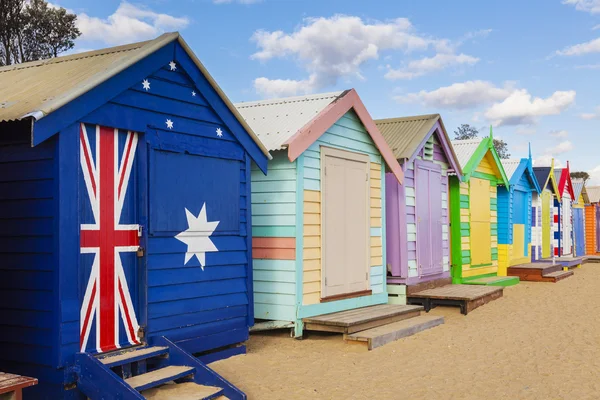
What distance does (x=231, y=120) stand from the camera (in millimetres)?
7691

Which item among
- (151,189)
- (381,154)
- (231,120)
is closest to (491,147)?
(381,154)

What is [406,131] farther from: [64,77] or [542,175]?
[542,175]

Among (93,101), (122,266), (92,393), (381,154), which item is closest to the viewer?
(92,393)

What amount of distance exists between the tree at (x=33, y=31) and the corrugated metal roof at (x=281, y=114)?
1949 centimetres

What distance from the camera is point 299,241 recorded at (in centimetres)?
905

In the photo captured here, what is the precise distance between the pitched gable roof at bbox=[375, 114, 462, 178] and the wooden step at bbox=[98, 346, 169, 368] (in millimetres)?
6952

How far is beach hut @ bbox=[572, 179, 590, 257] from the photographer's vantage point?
30094 mm

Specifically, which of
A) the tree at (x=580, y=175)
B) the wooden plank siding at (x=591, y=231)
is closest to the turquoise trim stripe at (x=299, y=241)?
the wooden plank siding at (x=591, y=231)

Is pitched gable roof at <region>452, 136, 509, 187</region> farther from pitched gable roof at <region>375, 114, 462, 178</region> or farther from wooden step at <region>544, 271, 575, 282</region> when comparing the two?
wooden step at <region>544, 271, 575, 282</region>

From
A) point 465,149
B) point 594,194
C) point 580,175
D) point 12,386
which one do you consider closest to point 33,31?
point 465,149

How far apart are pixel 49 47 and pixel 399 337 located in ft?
79.3

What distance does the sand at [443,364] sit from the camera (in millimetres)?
6715

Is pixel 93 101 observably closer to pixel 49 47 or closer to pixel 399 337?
pixel 399 337

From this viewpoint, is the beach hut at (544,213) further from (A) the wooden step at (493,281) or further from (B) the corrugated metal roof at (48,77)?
(B) the corrugated metal roof at (48,77)
